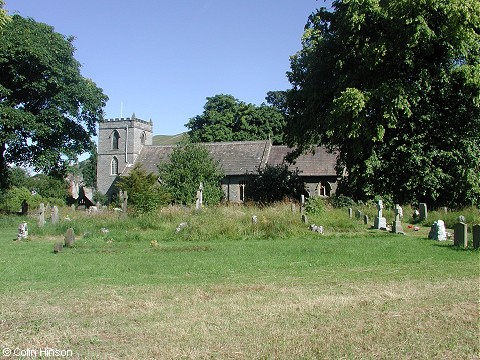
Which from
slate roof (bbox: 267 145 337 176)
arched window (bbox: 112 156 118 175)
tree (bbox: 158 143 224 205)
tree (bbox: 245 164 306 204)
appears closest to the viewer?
tree (bbox: 158 143 224 205)

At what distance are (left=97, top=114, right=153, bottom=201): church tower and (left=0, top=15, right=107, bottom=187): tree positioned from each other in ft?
95.4

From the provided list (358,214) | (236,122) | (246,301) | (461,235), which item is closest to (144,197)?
(358,214)

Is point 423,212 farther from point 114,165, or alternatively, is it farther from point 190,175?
point 114,165

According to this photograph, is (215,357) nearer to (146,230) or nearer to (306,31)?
(146,230)

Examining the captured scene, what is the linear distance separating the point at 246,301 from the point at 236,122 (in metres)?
54.0

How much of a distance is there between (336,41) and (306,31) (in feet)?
14.6

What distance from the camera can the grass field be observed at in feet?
18.5

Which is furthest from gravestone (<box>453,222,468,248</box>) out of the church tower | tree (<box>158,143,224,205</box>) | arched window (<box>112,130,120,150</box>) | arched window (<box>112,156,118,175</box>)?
arched window (<box>112,130,120,150</box>)

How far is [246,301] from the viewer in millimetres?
7633

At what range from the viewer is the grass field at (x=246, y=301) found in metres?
5.65

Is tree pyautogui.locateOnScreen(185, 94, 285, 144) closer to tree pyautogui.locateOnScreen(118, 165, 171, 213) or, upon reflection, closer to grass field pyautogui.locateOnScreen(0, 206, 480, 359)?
tree pyautogui.locateOnScreen(118, 165, 171, 213)

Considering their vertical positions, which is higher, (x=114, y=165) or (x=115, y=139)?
(x=115, y=139)

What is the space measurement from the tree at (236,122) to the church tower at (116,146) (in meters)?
8.69

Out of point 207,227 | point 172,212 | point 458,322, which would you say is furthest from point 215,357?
point 172,212
